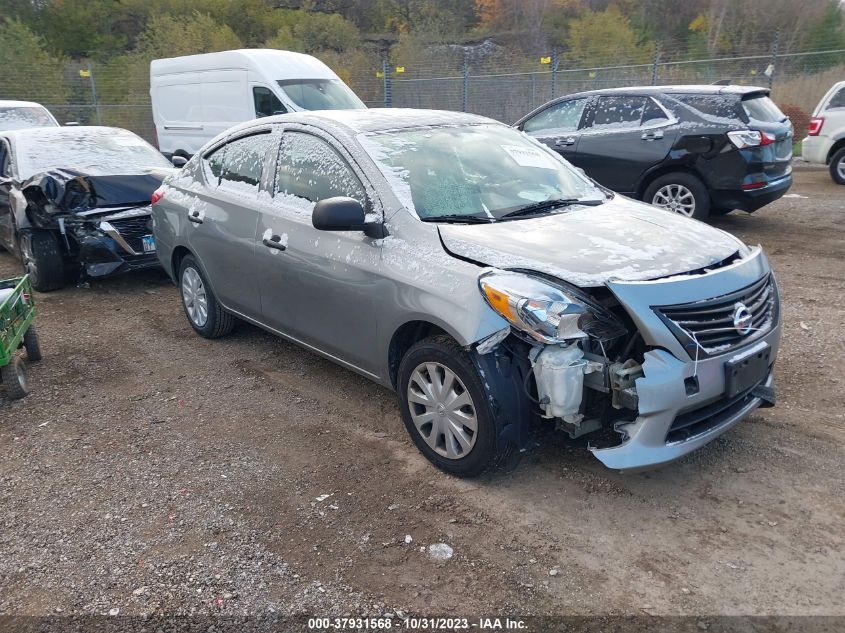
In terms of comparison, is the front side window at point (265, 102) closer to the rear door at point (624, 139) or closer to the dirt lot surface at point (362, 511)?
the rear door at point (624, 139)

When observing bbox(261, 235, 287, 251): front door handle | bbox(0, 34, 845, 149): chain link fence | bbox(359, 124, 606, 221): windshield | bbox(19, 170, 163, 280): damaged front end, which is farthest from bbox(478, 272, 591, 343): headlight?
bbox(0, 34, 845, 149): chain link fence

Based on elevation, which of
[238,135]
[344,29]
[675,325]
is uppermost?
[344,29]

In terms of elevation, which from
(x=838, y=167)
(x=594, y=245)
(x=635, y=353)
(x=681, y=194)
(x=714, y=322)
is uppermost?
(x=594, y=245)

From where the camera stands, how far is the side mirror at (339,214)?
3490 millimetres

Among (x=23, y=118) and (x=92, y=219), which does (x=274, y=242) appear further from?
(x=23, y=118)

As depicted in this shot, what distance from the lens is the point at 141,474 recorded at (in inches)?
142

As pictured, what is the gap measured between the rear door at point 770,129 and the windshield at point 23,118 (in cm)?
998

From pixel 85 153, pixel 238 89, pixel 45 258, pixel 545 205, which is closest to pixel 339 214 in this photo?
pixel 545 205

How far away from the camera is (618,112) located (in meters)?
8.59

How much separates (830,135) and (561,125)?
5.04m

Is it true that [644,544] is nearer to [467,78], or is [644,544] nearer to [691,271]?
[691,271]

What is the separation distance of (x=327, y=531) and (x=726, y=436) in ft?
7.21

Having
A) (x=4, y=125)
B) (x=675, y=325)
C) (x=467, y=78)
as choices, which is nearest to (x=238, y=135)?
(x=675, y=325)

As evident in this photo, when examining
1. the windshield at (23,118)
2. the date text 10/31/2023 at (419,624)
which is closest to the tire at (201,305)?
the date text 10/31/2023 at (419,624)
